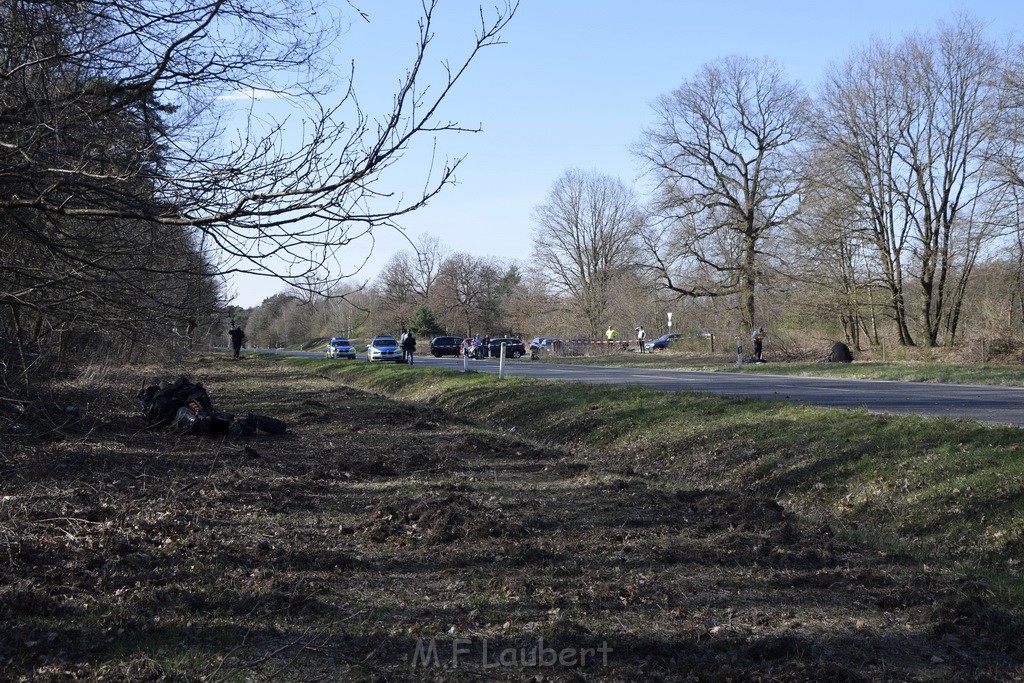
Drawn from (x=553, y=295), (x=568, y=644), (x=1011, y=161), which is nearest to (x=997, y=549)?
(x=568, y=644)

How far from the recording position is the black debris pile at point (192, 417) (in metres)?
13.7

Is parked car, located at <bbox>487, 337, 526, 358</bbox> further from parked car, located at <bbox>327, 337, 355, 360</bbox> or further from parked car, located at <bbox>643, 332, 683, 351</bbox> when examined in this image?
parked car, located at <bbox>327, 337, 355, 360</bbox>

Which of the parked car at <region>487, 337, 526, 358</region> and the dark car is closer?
the parked car at <region>487, 337, 526, 358</region>

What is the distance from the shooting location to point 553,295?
74.8 m

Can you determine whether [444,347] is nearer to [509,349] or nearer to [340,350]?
[509,349]

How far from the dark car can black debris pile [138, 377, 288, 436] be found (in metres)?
45.8

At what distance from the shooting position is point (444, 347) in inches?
2411

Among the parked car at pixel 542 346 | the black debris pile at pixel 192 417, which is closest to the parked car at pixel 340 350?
the parked car at pixel 542 346

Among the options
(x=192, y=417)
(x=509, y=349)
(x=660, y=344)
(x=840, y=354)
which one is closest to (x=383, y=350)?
(x=509, y=349)

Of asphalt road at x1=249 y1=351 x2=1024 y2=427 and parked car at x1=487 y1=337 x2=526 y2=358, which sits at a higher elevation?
parked car at x1=487 y1=337 x2=526 y2=358

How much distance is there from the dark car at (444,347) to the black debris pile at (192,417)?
45.8 m

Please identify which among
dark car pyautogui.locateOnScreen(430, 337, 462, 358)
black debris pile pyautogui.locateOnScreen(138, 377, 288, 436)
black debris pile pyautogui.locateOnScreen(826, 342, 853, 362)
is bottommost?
black debris pile pyautogui.locateOnScreen(138, 377, 288, 436)

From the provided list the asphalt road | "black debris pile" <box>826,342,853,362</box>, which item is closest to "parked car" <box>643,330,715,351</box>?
"black debris pile" <box>826,342,853,362</box>

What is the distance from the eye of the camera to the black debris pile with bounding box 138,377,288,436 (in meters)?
13.7
